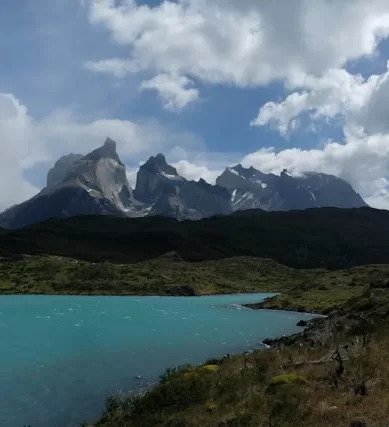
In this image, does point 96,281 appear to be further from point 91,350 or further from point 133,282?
point 91,350

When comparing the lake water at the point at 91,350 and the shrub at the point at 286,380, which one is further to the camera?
the lake water at the point at 91,350

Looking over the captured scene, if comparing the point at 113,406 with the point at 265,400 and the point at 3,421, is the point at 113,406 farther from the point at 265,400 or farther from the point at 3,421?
the point at 265,400

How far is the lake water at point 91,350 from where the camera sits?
2914 centimetres

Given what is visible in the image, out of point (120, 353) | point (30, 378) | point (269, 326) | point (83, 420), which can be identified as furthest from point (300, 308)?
Result: point (83, 420)

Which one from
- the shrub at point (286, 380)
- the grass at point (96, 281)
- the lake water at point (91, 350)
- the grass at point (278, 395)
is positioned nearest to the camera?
the grass at point (278, 395)

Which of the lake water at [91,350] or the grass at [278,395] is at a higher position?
the grass at [278,395]

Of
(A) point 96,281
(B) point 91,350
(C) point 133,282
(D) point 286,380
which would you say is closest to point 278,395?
(D) point 286,380

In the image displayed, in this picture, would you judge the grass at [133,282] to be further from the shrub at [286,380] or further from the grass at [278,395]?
the shrub at [286,380]

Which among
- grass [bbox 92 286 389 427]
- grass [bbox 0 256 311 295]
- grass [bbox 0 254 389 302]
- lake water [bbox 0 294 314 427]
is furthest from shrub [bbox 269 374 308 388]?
grass [bbox 0 256 311 295]

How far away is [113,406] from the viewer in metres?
23.4

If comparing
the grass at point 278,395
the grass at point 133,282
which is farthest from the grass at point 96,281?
the grass at point 278,395

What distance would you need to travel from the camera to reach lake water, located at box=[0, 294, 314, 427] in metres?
29.1

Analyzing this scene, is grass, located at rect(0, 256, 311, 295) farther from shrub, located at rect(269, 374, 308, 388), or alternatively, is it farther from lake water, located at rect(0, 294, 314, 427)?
shrub, located at rect(269, 374, 308, 388)

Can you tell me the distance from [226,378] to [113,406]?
560 centimetres
